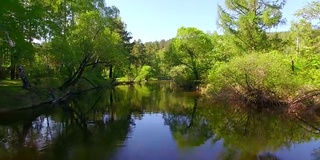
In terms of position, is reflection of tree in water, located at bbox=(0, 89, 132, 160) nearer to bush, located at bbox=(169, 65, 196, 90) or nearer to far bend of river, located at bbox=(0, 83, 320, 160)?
far bend of river, located at bbox=(0, 83, 320, 160)

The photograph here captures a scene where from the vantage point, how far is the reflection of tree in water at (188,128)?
14.9 meters

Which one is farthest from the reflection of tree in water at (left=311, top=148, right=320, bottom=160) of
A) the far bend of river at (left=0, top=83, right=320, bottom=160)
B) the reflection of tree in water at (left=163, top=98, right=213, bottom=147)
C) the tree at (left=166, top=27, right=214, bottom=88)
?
the tree at (left=166, top=27, right=214, bottom=88)

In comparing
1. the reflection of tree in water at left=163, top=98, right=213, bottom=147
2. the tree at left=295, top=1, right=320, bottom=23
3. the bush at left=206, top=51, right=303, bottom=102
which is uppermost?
the tree at left=295, top=1, right=320, bottom=23

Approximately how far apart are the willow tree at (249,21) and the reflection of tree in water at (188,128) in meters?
12.8

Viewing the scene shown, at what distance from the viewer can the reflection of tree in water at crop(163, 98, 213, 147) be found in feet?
48.8

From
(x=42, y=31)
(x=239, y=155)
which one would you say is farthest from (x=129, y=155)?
(x=42, y=31)

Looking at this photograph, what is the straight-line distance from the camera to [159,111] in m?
24.9

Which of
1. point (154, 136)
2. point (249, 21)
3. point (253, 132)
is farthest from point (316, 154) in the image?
point (249, 21)

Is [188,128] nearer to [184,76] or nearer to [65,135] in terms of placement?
[65,135]

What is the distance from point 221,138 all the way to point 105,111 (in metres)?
12.4

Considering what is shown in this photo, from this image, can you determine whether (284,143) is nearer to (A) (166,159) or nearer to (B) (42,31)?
(A) (166,159)

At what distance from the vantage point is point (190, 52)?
166 ft

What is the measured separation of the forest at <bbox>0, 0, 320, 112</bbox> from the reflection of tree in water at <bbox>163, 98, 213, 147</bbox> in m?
6.02

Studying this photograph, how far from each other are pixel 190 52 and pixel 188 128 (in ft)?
110
